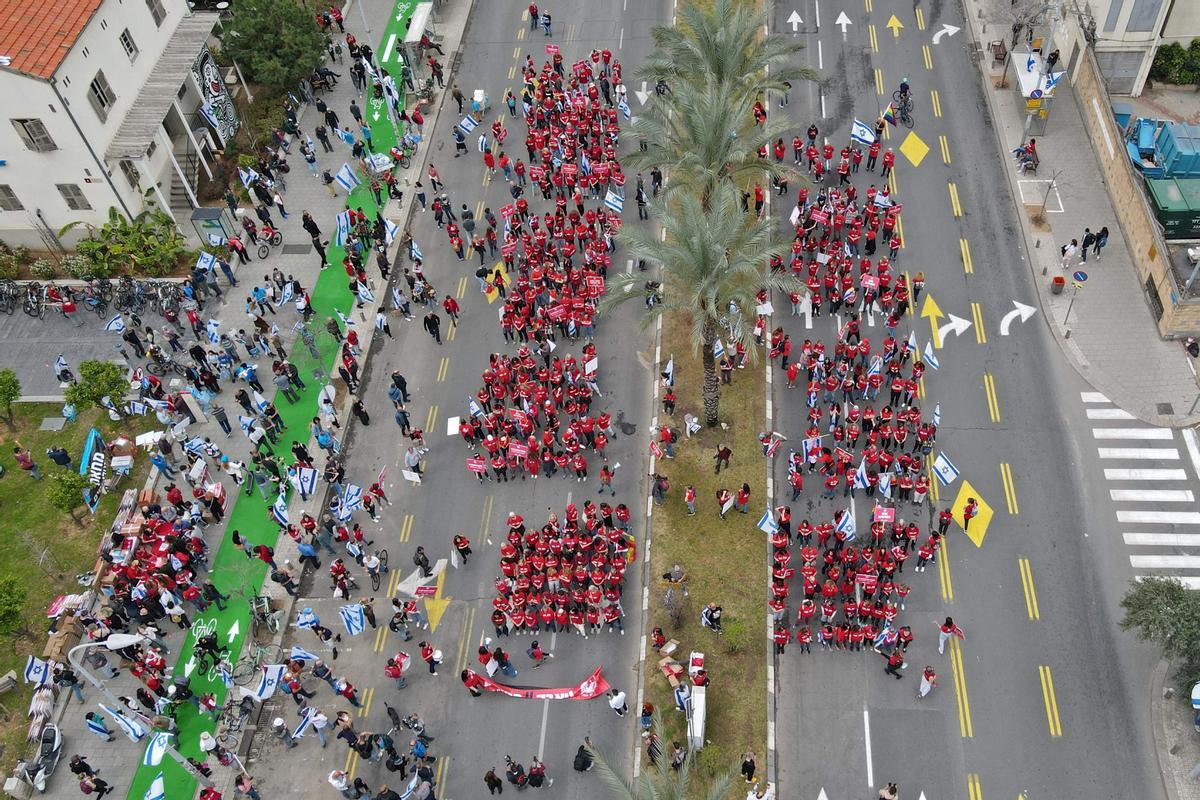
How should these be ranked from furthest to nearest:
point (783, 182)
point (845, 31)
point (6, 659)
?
point (845, 31) → point (783, 182) → point (6, 659)

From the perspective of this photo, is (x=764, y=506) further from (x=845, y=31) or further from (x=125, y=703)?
(x=845, y=31)

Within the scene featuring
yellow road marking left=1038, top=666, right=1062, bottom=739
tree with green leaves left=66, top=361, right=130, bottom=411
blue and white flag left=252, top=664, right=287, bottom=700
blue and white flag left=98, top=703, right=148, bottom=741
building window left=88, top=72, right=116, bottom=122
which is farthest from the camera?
building window left=88, top=72, right=116, bottom=122

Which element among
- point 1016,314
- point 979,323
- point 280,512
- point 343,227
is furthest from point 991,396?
point 343,227

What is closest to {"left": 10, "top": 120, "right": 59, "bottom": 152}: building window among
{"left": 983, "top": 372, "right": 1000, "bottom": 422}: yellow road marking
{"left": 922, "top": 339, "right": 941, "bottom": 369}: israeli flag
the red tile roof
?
the red tile roof

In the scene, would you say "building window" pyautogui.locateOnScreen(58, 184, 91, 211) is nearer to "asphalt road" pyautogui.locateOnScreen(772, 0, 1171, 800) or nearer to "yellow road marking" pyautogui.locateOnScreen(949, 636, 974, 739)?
"asphalt road" pyautogui.locateOnScreen(772, 0, 1171, 800)

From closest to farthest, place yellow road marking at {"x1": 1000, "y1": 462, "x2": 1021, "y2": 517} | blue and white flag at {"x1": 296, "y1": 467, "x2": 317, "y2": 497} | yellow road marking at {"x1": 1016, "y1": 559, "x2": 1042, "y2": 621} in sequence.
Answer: yellow road marking at {"x1": 1016, "y1": 559, "x2": 1042, "y2": 621}
yellow road marking at {"x1": 1000, "y1": 462, "x2": 1021, "y2": 517}
blue and white flag at {"x1": 296, "y1": 467, "x2": 317, "y2": 497}

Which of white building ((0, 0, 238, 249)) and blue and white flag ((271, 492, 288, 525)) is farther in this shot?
white building ((0, 0, 238, 249))

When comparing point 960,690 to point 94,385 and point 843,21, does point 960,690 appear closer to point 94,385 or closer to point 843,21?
point 94,385

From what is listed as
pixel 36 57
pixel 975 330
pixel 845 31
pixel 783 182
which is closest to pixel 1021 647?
pixel 975 330
